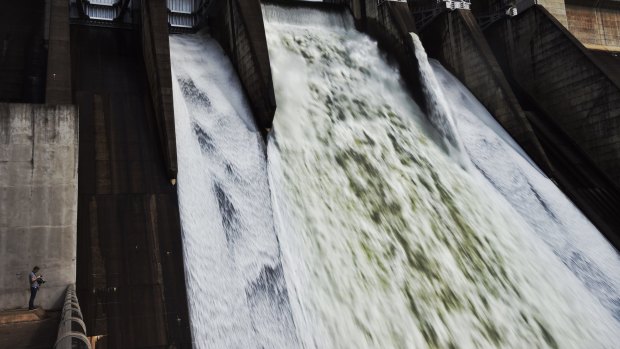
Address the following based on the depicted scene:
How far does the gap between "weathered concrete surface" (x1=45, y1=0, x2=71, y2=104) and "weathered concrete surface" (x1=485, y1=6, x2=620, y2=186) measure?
13.3m

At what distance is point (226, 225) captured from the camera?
888 centimetres

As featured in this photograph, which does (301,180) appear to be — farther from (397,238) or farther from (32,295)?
(32,295)

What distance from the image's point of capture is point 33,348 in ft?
19.6

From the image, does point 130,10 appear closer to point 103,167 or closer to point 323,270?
A: point 103,167

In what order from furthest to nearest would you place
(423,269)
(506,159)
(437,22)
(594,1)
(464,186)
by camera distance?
(594,1) → (437,22) → (506,159) → (464,186) → (423,269)

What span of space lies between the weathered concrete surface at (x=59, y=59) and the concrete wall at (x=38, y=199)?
1203 mm

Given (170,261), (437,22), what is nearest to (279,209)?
(170,261)

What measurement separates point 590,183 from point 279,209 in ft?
31.2

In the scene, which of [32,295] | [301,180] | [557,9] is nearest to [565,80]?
[557,9]

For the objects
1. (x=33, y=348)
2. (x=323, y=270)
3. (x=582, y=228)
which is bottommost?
(x=582, y=228)

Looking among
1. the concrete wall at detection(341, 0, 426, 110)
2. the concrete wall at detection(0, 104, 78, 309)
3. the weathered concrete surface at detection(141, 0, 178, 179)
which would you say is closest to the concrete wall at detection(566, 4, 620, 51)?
the concrete wall at detection(341, 0, 426, 110)

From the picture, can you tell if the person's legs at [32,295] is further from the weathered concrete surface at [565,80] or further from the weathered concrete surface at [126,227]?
the weathered concrete surface at [565,80]

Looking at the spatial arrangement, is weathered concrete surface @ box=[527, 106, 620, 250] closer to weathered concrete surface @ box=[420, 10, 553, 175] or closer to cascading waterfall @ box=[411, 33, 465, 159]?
weathered concrete surface @ box=[420, 10, 553, 175]

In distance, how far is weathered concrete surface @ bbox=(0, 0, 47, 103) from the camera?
1185 cm
